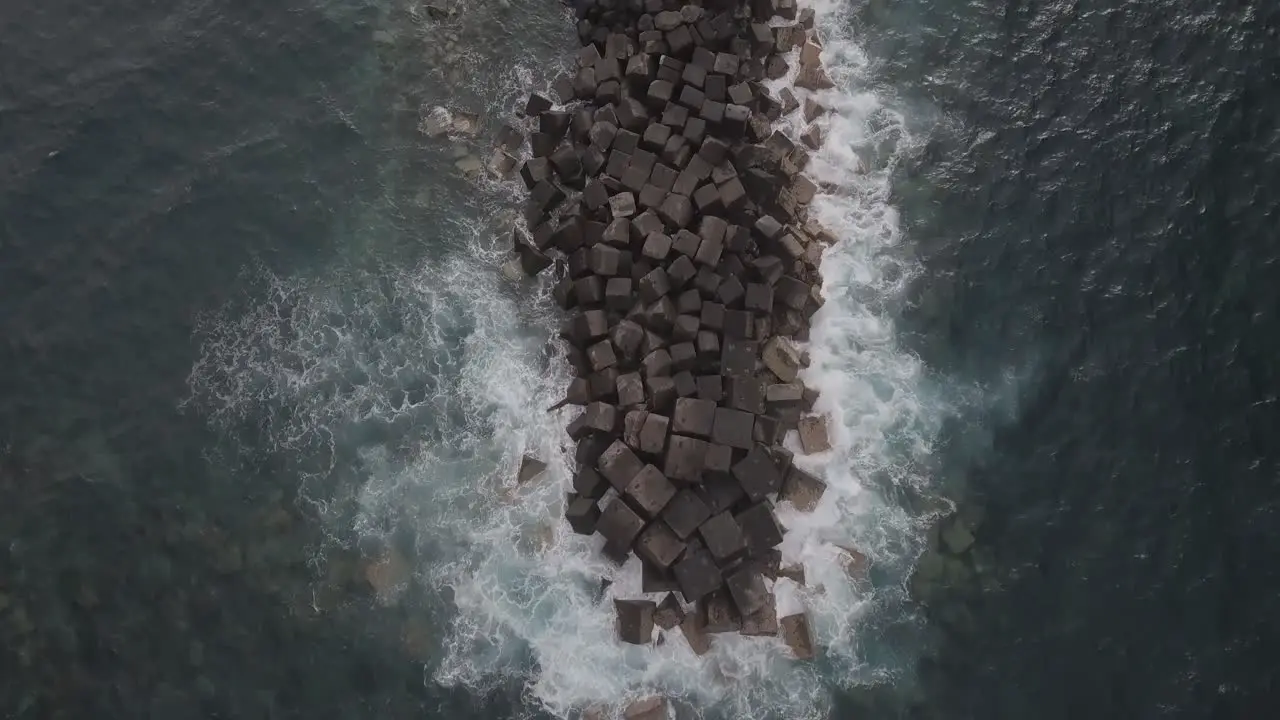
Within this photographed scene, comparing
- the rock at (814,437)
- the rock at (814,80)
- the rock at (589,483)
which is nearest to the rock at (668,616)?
the rock at (589,483)

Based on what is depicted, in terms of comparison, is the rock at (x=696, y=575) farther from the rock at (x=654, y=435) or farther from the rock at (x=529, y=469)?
the rock at (x=529, y=469)

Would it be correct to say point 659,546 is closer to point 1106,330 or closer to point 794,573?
point 794,573

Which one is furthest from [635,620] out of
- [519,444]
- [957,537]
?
[957,537]

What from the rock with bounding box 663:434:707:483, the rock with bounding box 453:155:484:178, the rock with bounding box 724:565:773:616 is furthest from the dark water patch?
the rock with bounding box 453:155:484:178

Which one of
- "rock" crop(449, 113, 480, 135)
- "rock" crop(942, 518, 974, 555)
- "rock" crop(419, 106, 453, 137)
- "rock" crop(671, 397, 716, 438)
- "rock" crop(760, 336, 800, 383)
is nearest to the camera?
"rock" crop(942, 518, 974, 555)

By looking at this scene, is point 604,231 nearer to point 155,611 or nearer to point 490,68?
point 490,68

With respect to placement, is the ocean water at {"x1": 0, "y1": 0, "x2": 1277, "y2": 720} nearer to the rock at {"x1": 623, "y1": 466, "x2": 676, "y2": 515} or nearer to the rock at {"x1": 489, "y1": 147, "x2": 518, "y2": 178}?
the rock at {"x1": 489, "y1": 147, "x2": 518, "y2": 178}
